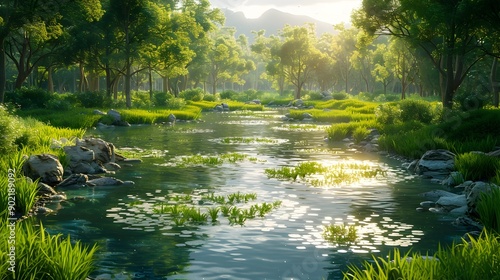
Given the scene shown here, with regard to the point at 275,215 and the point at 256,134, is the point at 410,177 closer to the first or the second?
the point at 275,215

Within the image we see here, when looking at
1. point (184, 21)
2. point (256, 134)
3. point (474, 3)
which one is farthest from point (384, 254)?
point (184, 21)

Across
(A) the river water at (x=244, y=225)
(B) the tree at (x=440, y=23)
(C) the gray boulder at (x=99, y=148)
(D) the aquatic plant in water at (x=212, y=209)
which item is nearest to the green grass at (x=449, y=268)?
(A) the river water at (x=244, y=225)

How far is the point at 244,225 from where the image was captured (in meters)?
13.2

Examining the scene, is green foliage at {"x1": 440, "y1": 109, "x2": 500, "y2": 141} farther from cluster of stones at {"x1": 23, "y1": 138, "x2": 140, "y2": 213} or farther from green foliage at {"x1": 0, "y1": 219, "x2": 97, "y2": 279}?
green foliage at {"x1": 0, "y1": 219, "x2": 97, "y2": 279}

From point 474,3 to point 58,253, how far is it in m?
30.6

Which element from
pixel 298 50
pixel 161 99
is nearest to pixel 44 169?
pixel 161 99

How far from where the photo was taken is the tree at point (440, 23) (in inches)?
1356

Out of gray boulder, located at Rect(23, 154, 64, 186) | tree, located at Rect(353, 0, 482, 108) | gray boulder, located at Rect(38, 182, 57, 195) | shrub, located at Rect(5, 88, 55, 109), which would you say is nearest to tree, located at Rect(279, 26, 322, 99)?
tree, located at Rect(353, 0, 482, 108)

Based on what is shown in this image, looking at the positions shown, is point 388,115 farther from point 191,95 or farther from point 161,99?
point 191,95

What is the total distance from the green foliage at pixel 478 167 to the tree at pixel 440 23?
51.3 feet

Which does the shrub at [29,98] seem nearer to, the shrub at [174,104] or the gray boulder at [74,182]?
the shrub at [174,104]

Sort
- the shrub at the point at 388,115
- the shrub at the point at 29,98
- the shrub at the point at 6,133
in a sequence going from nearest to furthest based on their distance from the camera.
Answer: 1. the shrub at the point at 6,133
2. the shrub at the point at 388,115
3. the shrub at the point at 29,98

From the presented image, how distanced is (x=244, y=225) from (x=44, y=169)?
8327mm

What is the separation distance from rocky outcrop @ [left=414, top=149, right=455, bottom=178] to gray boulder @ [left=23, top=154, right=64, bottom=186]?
13.2m
